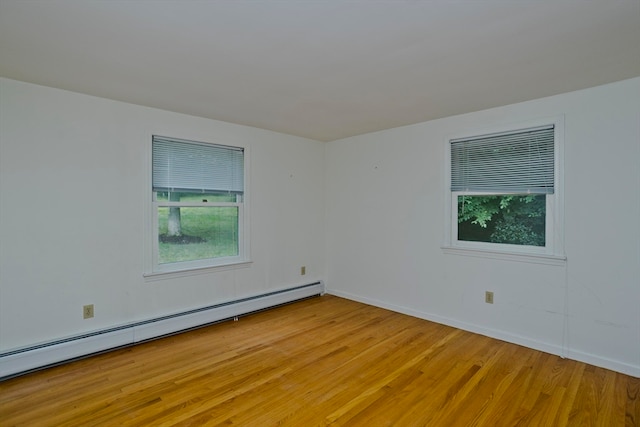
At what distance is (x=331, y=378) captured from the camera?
2.51 meters

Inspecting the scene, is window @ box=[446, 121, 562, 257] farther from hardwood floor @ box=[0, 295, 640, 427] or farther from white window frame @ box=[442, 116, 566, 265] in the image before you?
hardwood floor @ box=[0, 295, 640, 427]

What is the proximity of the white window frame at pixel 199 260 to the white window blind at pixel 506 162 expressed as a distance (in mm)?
2409

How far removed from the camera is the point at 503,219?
10.9 feet

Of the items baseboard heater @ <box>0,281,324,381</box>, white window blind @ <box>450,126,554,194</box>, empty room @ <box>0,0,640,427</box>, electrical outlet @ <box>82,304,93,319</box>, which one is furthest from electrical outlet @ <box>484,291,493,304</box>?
electrical outlet @ <box>82,304,93,319</box>

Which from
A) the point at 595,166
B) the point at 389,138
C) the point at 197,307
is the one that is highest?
the point at 389,138

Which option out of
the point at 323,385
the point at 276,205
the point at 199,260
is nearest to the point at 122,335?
the point at 199,260

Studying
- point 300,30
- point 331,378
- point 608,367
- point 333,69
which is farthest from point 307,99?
point 608,367

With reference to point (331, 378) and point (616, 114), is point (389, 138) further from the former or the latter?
point (331, 378)

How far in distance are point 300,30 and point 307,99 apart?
45.5 inches

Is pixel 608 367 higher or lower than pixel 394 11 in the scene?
lower

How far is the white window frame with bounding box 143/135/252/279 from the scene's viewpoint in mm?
3238

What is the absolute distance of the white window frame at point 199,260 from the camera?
10.6ft

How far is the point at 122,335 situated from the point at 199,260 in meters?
1.02

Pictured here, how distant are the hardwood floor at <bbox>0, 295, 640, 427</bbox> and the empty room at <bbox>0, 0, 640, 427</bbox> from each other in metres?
0.02
